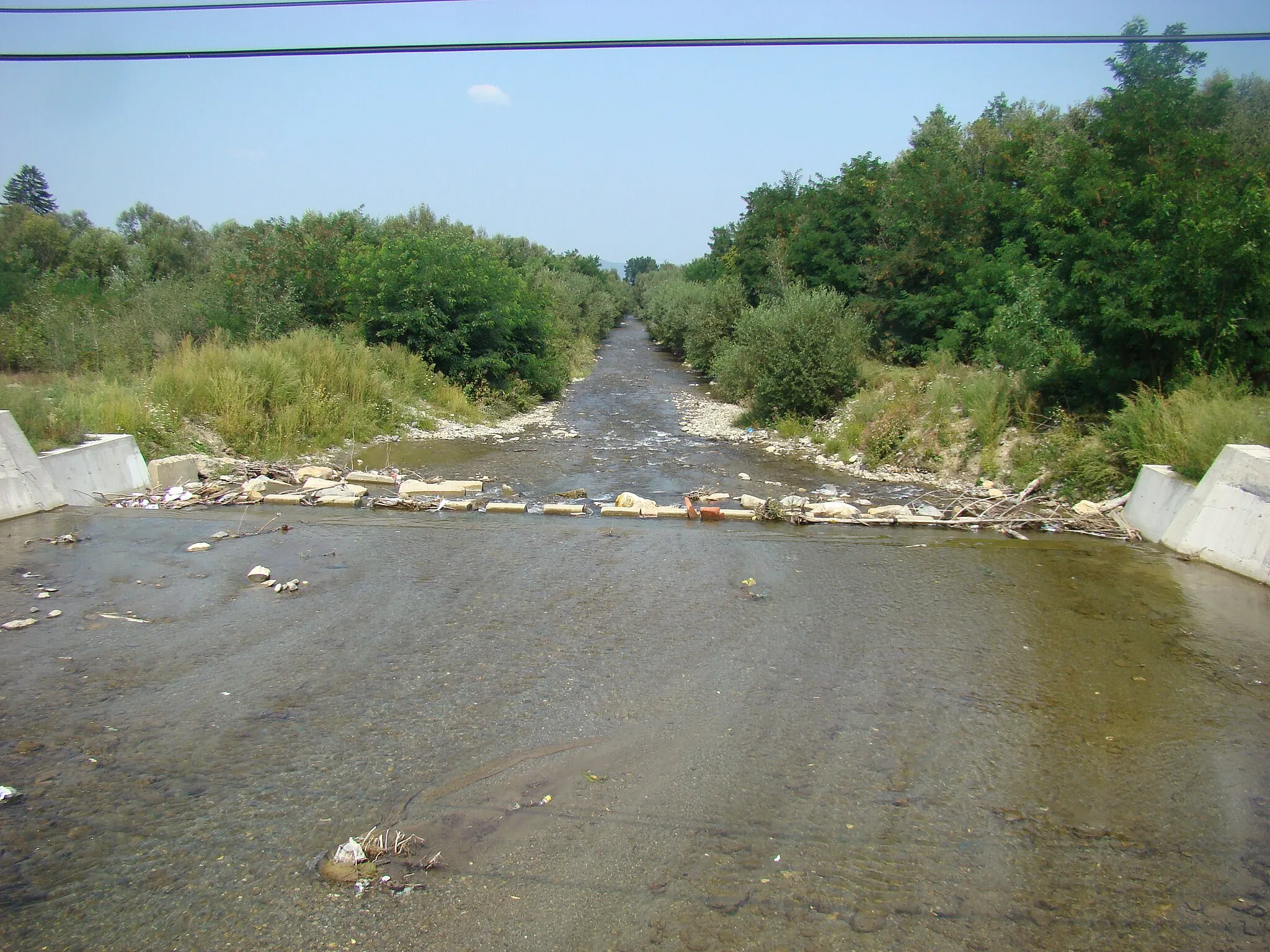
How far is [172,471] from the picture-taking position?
12.1 metres

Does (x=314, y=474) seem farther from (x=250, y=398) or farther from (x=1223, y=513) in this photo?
(x=1223, y=513)

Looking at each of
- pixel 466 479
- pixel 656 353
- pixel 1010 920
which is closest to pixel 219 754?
pixel 1010 920

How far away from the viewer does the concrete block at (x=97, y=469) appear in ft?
34.7

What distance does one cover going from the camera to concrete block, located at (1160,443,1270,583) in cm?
836

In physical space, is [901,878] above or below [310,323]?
below

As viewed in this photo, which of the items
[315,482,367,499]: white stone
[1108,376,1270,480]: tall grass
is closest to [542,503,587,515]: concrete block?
[315,482,367,499]: white stone

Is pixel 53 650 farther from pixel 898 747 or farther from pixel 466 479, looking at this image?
pixel 466 479

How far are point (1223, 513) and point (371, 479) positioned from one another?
11.3m

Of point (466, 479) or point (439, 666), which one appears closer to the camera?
point (439, 666)

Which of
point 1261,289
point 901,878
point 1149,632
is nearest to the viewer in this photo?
point 901,878

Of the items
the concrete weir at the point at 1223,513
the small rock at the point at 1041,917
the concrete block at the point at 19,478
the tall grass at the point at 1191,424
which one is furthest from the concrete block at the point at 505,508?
the small rock at the point at 1041,917

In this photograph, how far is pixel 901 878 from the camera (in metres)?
3.81

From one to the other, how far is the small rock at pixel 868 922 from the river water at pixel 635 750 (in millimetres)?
14

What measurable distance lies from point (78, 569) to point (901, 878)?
25.8 feet
